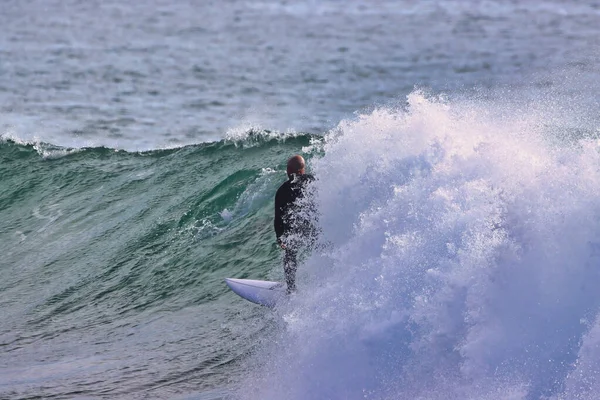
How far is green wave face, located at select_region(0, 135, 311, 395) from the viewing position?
13805 millimetres

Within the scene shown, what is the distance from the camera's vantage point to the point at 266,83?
114ft

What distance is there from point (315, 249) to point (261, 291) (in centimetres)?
111

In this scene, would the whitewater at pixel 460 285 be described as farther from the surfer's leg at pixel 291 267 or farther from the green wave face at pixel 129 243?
the green wave face at pixel 129 243

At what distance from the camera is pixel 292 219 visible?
1170 centimetres

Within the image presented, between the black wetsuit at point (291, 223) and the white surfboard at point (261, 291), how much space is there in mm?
476

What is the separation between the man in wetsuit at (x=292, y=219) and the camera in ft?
38.3

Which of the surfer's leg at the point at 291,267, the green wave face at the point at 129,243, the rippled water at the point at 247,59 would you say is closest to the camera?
the surfer's leg at the point at 291,267

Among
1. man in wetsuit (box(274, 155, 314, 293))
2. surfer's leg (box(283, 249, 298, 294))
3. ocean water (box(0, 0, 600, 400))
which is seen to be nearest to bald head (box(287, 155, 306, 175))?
man in wetsuit (box(274, 155, 314, 293))

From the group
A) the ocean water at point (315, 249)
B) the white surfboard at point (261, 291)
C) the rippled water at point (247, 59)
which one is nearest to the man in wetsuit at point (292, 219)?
the ocean water at point (315, 249)

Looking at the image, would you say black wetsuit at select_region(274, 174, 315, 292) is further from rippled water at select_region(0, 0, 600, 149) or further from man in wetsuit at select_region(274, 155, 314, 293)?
rippled water at select_region(0, 0, 600, 149)

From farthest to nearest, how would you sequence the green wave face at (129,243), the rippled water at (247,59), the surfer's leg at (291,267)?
the rippled water at (247,59) < the green wave face at (129,243) < the surfer's leg at (291,267)

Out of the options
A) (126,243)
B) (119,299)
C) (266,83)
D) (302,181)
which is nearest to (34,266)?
(126,243)

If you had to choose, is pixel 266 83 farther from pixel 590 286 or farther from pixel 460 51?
pixel 590 286

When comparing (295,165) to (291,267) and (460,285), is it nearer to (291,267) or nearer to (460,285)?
(291,267)
